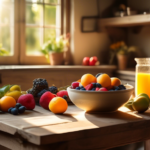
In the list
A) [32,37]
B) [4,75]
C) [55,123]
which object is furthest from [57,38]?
[32,37]

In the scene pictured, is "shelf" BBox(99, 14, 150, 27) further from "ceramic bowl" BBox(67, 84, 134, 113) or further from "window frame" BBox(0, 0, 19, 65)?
"ceramic bowl" BBox(67, 84, 134, 113)

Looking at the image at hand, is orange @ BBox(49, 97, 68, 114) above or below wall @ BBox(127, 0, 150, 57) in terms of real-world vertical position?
below

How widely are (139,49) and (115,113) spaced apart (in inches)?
107

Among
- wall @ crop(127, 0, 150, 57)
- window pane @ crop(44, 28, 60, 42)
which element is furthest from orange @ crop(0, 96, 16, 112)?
wall @ crop(127, 0, 150, 57)

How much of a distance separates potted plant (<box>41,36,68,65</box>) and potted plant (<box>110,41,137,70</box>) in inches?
26.3

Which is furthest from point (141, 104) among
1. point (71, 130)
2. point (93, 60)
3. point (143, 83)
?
point (93, 60)

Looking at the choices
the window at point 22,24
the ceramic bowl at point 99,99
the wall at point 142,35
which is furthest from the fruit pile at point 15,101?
the wall at point 142,35

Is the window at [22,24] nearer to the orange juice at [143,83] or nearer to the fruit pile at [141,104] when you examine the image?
the orange juice at [143,83]

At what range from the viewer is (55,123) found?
3.94 feet

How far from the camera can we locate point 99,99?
133 centimetres

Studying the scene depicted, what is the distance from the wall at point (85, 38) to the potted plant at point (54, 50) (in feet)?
0.69

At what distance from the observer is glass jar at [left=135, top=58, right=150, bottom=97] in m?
1.70

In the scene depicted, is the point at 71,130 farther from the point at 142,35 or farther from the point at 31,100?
the point at 142,35

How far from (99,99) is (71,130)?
287mm
